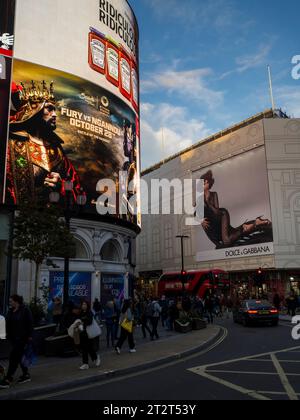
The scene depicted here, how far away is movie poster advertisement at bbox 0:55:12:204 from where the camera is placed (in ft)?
82.7

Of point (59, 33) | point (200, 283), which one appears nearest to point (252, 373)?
point (59, 33)

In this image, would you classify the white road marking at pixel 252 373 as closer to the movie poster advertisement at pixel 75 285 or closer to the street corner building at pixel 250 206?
the movie poster advertisement at pixel 75 285

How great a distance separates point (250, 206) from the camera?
51812 millimetres

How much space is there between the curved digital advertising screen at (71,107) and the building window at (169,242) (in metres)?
32.6

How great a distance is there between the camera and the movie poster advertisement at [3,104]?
25.2 m

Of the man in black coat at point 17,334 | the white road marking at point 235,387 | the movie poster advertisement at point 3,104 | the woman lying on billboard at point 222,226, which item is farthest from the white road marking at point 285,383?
the woman lying on billboard at point 222,226

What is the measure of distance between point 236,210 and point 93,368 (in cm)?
4537

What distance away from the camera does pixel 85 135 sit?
95.7 feet

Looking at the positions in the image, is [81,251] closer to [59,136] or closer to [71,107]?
[59,136]

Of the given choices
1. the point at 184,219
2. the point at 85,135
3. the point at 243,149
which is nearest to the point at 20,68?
the point at 85,135

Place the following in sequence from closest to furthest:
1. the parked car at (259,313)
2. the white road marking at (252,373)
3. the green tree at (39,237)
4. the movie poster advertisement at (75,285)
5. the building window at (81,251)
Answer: the white road marking at (252,373) < the green tree at (39,237) < the parked car at (259,313) < the movie poster advertisement at (75,285) < the building window at (81,251)

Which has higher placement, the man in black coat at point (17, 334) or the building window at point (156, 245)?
the building window at point (156, 245)

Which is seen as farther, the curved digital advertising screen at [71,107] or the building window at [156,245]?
the building window at [156,245]

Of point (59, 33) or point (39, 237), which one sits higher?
point (59, 33)
